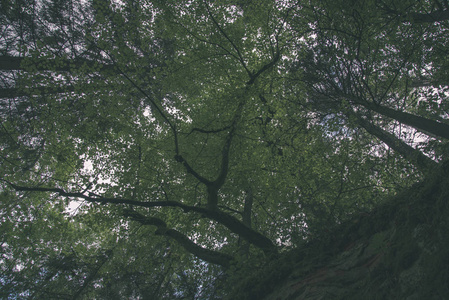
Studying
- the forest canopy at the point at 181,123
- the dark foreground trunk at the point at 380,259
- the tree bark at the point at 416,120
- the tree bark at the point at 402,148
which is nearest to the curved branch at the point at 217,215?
the forest canopy at the point at 181,123

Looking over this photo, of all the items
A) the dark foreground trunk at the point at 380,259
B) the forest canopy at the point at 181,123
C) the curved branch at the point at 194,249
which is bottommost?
the dark foreground trunk at the point at 380,259

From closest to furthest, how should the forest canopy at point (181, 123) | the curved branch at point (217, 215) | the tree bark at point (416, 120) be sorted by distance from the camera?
the curved branch at point (217, 215) < the tree bark at point (416, 120) < the forest canopy at point (181, 123)

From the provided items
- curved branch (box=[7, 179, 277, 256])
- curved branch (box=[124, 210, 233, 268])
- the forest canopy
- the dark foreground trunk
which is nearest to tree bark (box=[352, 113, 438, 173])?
the forest canopy

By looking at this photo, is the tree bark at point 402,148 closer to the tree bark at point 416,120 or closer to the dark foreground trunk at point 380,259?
the tree bark at point 416,120

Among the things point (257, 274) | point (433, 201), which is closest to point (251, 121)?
point (257, 274)

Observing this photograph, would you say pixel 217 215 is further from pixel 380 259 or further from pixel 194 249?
pixel 380 259

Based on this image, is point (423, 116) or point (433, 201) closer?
point (433, 201)

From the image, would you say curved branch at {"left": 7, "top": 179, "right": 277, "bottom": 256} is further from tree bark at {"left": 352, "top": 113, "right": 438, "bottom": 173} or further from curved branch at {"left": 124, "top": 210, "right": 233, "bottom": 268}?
tree bark at {"left": 352, "top": 113, "right": 438, "bottom": 173}

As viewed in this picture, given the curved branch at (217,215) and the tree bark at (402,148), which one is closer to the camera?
the tree bark at (402,148)

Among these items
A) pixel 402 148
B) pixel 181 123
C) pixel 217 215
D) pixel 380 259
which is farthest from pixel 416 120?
pixel 181 123

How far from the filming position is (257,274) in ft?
16.1

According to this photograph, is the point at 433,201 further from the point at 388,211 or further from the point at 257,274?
the point at 257,274

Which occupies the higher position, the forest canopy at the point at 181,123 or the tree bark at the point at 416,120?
the forest canopy at the point at 181,123

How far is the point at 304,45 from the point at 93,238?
1662 centimetres
